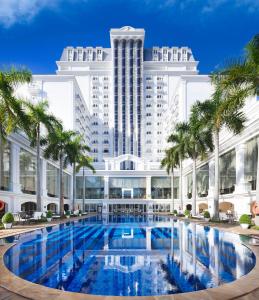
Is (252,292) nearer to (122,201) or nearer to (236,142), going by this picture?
(236,142)

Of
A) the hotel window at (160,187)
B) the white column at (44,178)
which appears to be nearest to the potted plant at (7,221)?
the white column at (44,178)

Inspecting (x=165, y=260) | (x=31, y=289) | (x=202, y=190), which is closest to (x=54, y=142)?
(x=202, y=190)

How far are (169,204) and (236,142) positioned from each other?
124ft

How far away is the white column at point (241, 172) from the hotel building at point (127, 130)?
0.09 metres

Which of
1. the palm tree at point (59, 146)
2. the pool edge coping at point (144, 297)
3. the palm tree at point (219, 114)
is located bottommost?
the pool edge coping at point (144, 297)

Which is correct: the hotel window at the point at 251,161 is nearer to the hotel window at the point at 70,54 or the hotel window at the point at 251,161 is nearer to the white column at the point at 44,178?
the white column at the point at 44,178

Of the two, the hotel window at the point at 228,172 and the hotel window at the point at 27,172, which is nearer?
the hotel window at the point at 27,172

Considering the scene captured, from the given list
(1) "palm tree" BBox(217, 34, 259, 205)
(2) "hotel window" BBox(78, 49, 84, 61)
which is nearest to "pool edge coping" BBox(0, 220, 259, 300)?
(1) "palm tree" BBox(217, 34, 259, 205)

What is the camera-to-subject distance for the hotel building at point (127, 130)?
33688mm

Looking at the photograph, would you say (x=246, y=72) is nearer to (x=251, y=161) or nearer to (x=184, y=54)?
(x=251, y=161)

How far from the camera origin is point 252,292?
25.6ft

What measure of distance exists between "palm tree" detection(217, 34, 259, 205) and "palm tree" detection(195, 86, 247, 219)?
1.85ft

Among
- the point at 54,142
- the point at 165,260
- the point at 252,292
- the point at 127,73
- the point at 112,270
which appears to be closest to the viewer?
the point at 252,292

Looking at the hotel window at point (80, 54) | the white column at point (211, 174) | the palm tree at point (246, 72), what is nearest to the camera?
the palm tree at point (246, 72)
